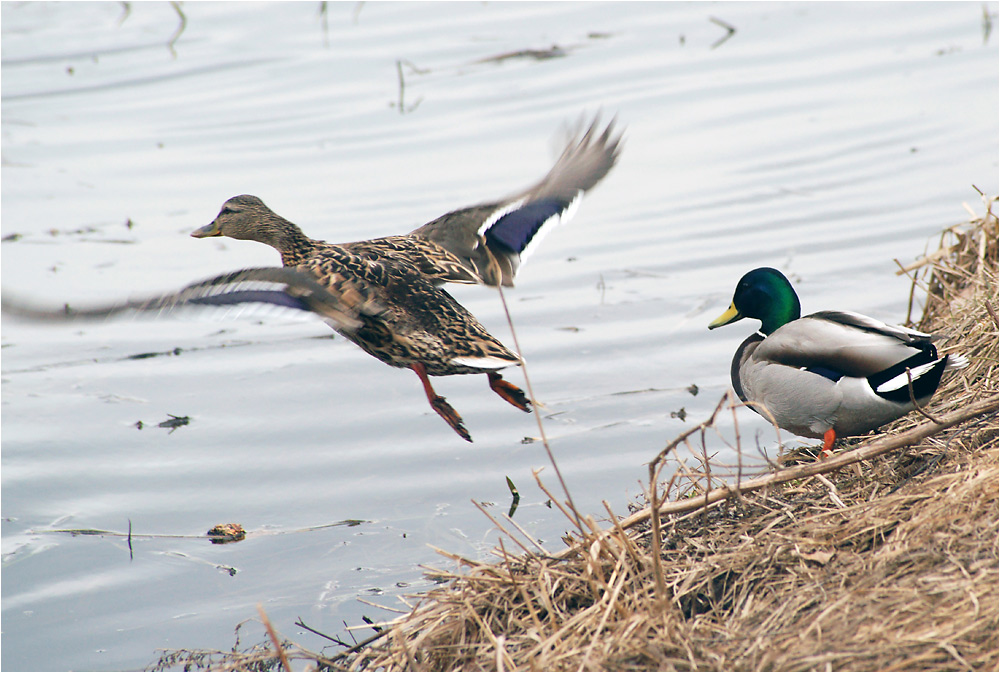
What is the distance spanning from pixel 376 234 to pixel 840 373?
363 cm

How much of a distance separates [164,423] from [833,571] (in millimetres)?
3234

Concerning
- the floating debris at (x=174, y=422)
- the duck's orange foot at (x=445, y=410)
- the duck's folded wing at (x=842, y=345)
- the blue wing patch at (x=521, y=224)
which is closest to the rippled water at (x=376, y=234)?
the floating debris at (x=174, y=422)

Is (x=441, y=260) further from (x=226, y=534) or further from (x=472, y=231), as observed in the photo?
(x=226, y=534)

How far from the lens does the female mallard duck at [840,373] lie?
10.4ft

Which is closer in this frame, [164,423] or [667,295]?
[164,423]

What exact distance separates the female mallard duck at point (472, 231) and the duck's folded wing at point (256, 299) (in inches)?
11.8

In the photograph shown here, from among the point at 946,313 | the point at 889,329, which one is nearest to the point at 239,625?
the point at 889,329

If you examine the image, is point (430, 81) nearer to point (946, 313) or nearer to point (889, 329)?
point (946, 313)

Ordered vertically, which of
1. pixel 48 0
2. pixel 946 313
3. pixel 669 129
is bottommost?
pixel 946 313

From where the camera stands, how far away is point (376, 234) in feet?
20.9

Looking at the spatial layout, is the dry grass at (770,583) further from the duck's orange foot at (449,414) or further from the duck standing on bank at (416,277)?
the duck standing on bank at (416,277)

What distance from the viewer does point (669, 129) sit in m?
8.26

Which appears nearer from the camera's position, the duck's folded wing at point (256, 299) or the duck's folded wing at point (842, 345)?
the duck's folded wing at point (256, 299)

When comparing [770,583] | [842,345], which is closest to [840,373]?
[842,345]
